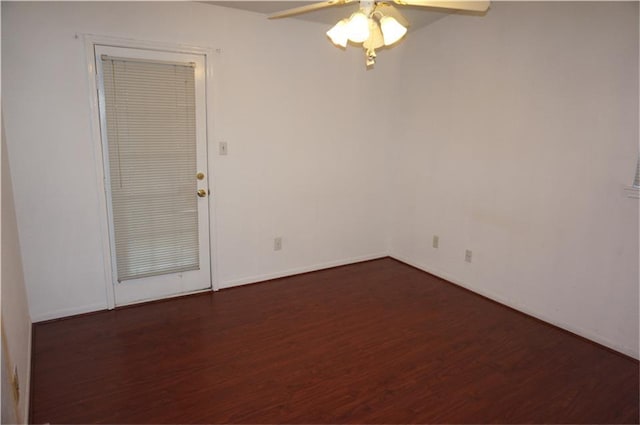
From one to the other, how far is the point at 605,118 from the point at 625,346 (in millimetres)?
1519

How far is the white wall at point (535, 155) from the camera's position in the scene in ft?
7.89

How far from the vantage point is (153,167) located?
9.43ft

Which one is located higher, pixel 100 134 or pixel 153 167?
pixel 100 134

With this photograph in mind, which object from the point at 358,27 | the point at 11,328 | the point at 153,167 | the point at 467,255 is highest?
the point at 358,27

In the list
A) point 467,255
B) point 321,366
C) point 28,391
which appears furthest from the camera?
point 467,255

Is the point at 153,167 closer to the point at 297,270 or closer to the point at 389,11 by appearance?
the point at 297,270

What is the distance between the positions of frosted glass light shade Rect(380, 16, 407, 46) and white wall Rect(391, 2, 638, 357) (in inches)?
62.3

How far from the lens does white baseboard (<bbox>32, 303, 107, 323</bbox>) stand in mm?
2688

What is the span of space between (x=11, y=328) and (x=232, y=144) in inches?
76.8

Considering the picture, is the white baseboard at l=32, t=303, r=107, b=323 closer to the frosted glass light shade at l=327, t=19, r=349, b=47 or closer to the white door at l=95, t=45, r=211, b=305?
the white door at l=95, t=45, r=211, b=305

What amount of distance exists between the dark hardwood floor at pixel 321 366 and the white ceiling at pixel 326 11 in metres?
2.39

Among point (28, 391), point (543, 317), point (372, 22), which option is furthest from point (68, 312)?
point (543, 317)

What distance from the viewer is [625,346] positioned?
96.6 inches

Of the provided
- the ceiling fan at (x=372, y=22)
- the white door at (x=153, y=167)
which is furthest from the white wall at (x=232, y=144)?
the ceiling fan at (x=372, y=22)
